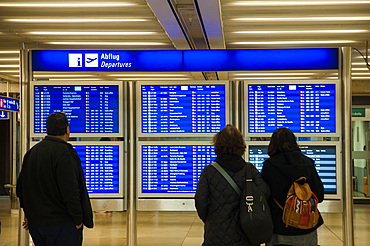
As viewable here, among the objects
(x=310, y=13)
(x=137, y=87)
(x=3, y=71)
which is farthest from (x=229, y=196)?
(x=3, y=71)

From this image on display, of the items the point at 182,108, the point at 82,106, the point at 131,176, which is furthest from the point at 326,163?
the point at 82,106

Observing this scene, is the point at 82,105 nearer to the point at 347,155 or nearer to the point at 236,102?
the point at 236,102

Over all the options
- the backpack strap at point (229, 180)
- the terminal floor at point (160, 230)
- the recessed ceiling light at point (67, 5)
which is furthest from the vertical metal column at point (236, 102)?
the terminal floor at point (160, 230)

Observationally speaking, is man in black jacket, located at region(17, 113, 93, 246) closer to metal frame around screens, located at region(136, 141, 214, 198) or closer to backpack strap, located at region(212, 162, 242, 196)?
backpack strap, located at region(212, 162, 242, 196)

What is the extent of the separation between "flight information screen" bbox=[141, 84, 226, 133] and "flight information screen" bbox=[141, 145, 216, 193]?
0.24 metres

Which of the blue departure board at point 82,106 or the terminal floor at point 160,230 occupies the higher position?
the blue departure board at point 82,106

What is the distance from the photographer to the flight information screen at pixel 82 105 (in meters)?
5.98

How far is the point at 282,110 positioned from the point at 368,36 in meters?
4.83

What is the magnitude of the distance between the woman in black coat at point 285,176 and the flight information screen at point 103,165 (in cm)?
252

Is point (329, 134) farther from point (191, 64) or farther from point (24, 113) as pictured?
point (24, 113)

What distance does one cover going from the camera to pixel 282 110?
19.3 ft

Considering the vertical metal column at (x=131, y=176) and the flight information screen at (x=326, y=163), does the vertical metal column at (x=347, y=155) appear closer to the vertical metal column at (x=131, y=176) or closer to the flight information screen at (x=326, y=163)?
the flight information screen at (x=326, y=163)

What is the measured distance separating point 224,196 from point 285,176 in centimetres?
55

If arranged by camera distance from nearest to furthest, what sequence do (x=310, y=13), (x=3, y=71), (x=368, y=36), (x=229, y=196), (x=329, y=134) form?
1. (x=229, y=196)
2. (x=329, y=134)
3. (x=310, y=13)
4. (x=368, y=36)
5. (x=3, y=71)
